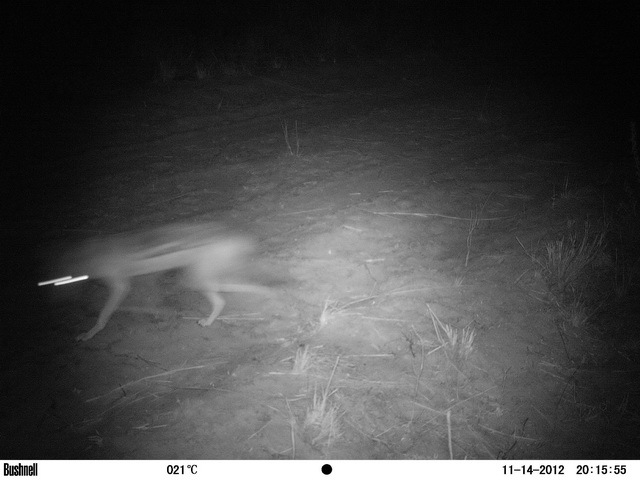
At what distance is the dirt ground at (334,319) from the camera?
194 cm

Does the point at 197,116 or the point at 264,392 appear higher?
the point at 197,116

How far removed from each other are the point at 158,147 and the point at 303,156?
1614 mm

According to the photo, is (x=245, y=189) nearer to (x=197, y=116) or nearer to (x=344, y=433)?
(x=197, y=116)

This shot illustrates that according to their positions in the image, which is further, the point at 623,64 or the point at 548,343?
the point at 623,64

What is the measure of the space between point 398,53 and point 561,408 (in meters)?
7.42

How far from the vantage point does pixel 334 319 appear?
8.39ft

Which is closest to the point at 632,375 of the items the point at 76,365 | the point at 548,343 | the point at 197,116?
the point at 548,343

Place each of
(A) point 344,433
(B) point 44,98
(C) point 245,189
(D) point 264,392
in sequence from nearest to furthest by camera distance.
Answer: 1. (A) point 344,433
2. (D) point 264,392
3. (C) point 245,189
4. (B) point 44,98

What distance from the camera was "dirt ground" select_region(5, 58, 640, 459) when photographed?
194 centimetres

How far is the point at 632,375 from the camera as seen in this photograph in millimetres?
2164

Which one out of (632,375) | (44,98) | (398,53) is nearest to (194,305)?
(632,375)

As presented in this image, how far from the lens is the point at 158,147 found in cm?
490

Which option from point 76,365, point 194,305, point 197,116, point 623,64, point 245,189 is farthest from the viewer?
point 623,64

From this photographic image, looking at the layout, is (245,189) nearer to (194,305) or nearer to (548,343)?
(194,305)
